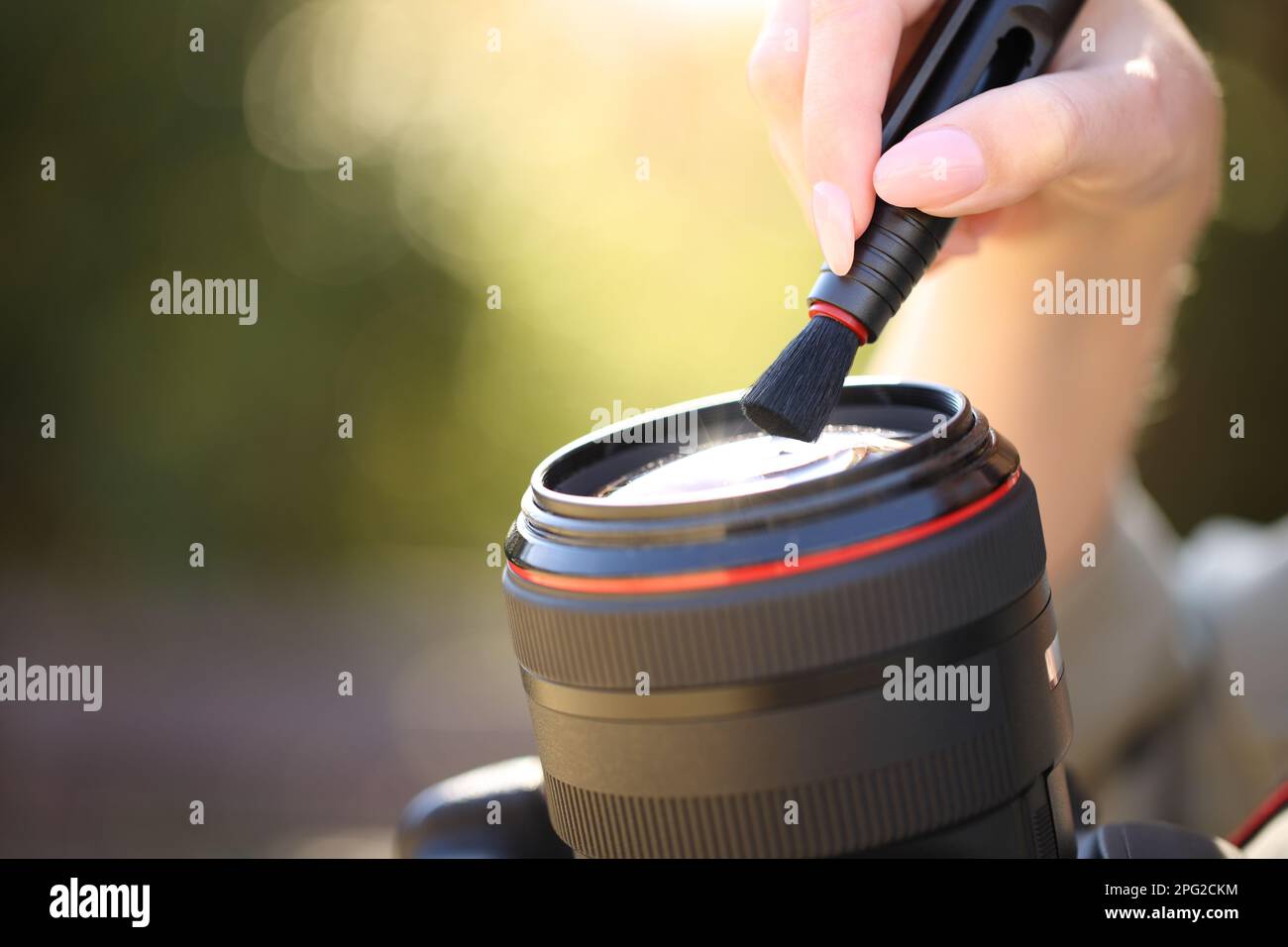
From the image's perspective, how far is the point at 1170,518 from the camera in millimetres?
2238

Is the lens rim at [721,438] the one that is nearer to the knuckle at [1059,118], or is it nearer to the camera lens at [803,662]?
the camera lens at [803,662]

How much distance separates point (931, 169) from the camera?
55 cm

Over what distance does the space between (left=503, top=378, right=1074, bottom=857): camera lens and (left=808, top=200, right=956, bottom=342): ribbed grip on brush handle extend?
7 cm

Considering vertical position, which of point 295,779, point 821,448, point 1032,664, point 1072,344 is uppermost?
point 1072,344

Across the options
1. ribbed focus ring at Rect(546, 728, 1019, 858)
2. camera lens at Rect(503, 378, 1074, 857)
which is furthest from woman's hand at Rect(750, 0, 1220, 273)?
ribbed focus ring at Rect(546, 728, 1019, 858)

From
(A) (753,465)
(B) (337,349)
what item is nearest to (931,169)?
(A) (753,465)

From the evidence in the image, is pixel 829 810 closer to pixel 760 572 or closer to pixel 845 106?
pixel 760 572

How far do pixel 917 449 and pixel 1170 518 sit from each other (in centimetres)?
193

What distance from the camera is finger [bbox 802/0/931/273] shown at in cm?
58

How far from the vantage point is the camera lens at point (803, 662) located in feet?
1.55

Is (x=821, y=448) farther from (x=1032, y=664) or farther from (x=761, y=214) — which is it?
(x=761, y=214)

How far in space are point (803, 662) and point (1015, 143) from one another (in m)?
0.28

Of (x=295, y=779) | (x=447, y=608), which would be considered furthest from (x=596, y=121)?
(x=295, y=779)

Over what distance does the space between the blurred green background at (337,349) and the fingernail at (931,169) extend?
5.22ft
